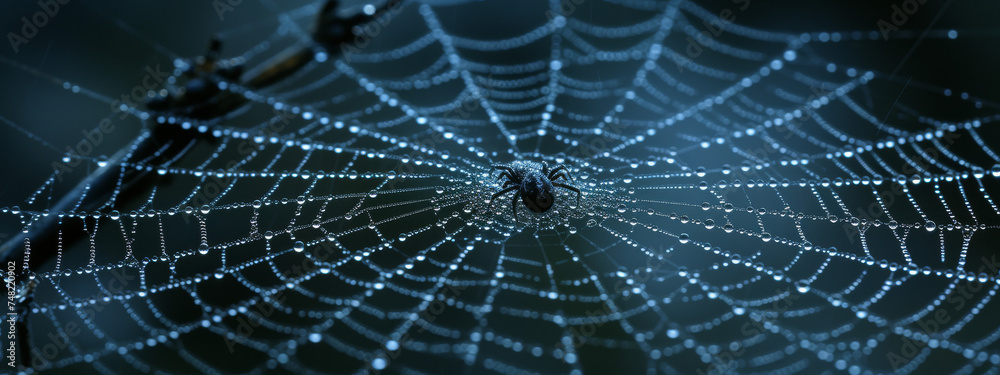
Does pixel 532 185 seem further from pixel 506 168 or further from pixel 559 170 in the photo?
pixel 559 170

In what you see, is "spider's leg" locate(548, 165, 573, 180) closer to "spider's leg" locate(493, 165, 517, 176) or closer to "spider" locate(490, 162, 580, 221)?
"spider" locate(490, 162, 580, 221)

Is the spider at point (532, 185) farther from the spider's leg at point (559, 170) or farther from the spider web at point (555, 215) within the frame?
the spider web at point (555, 215)

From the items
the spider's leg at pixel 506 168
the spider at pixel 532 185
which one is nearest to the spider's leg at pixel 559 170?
the spider at pixel 532 185

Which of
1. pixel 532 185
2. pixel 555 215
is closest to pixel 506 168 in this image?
pixel 532 185

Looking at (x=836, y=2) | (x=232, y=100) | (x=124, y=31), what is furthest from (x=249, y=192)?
(x=836, y=2)

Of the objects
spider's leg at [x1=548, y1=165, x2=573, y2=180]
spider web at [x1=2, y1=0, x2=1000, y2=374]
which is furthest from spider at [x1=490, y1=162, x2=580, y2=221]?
spider web at [x1=2, y1=0, x2=1000, y2=374]
